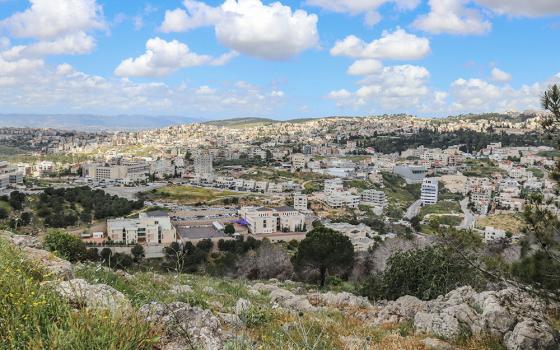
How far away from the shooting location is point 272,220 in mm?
41688

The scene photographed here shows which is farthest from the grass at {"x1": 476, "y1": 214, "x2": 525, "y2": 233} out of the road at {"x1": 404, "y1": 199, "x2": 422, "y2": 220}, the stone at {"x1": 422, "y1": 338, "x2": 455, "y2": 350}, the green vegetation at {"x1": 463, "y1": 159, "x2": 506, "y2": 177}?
the green vegetation at {"x1": 463, "y1": 159, "x2": 506, "y2": 177}

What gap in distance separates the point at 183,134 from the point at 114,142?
31596mm

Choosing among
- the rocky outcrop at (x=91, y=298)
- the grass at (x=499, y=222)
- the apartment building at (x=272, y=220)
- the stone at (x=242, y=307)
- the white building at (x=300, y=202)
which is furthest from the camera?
the white building at (x=300, y=202)

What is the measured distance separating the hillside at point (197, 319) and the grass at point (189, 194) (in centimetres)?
5051

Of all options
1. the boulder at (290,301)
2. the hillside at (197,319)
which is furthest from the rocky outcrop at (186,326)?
the boulder at (290,301)

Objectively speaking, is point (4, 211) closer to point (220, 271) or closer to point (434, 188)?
point (220, 271)

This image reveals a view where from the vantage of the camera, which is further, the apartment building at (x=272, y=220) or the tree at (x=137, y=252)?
the apartment building at (x=272, y=220)

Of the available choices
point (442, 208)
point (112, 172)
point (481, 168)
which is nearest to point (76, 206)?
point (112, 172)

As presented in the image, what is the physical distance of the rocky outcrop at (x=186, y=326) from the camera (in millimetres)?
3168

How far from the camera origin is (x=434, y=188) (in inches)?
2566

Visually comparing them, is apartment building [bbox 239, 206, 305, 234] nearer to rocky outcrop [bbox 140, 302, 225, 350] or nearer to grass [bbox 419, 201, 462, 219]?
grass [bbox 419, 201, 462, 219]

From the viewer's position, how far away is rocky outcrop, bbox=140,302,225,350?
3168mm

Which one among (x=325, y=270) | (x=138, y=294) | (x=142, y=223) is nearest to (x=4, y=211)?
(x=142, y=223)

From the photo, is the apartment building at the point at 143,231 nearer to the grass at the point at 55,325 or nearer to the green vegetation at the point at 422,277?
the green vegetation at the point at 422,277
